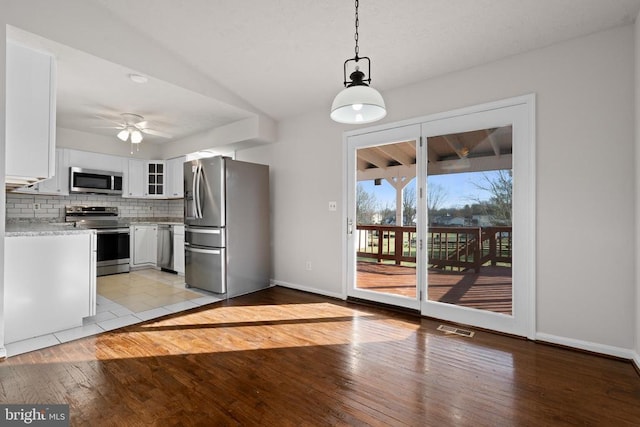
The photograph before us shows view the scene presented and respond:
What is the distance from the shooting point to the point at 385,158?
3592mm

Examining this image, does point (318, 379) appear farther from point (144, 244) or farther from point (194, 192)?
point (144, 244)

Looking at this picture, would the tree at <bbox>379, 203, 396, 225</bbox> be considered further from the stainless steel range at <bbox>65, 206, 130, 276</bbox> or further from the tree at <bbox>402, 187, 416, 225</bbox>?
the stainless steel range at <bbox>65, 206, 130, 276</bbox>

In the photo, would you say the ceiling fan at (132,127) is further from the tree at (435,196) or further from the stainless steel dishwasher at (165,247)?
the tree at (435,196)

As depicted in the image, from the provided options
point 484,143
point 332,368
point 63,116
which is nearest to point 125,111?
point 63,116

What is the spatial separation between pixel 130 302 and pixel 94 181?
268 centimetres

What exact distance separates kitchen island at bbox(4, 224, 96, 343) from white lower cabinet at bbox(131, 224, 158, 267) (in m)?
2.85

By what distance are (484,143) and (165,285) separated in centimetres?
450

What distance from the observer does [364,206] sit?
12.4 ft

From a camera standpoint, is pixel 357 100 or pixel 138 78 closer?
pixel 357 100

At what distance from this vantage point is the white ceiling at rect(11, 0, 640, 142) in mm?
2334

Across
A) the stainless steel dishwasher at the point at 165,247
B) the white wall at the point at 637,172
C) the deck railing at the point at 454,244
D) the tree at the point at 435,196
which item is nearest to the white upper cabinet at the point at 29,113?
the stainless steel dishwasher at the point at 165,247

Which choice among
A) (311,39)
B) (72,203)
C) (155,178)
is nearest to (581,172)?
(311,39)

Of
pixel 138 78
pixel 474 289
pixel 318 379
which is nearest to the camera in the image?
pixel 318 379

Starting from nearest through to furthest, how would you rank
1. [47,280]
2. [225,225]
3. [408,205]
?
1. [47,280]
2. [408,205]
3. [225,225]
